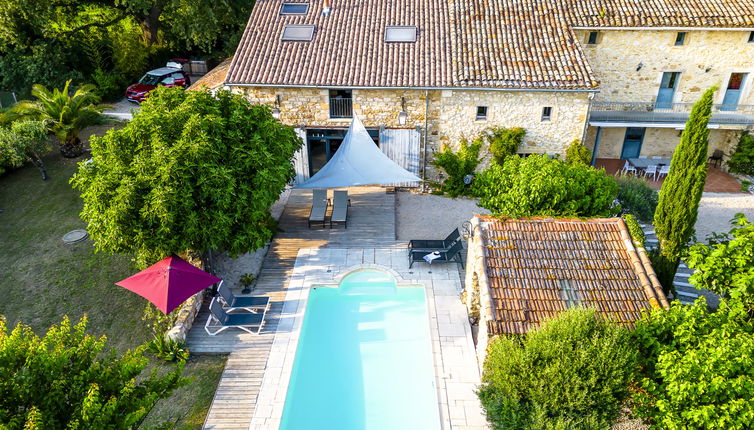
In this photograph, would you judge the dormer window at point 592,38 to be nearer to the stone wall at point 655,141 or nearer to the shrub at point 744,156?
the stone wall at point 655,141

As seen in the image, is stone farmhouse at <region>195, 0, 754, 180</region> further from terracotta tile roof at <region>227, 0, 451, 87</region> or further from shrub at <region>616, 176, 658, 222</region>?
shrub at <region>616, 176, 658, 222</region>


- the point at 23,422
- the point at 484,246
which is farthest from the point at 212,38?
the point at 23,422

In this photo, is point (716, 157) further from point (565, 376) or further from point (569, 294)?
point (565, 376)

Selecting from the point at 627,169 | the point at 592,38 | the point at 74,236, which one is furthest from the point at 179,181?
the point at 627,169

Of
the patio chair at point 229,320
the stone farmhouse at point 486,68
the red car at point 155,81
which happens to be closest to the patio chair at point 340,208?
the stone farmhouse at point 486,68

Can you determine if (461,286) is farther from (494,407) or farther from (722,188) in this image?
(722,188)
